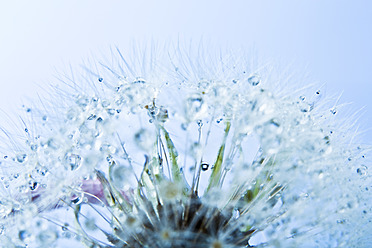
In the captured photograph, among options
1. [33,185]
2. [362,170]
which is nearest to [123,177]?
[33,185]

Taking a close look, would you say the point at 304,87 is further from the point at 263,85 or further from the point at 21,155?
the point at 21,155

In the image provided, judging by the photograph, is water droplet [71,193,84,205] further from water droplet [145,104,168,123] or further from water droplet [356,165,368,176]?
water droplet [356,165,368,176]

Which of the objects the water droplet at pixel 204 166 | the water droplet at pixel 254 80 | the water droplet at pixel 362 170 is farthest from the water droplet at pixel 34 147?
the water droplet at pixel 362 170

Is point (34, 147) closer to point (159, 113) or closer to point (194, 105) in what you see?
point (159, 113)

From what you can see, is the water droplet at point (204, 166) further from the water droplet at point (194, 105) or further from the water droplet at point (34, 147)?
the water droplet at point (34, 147)

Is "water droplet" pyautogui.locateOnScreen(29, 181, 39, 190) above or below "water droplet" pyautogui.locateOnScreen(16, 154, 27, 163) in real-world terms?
below

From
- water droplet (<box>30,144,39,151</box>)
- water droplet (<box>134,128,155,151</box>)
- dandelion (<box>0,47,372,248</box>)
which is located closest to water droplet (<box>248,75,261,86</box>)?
→ dandelion (<box>0,47,372,248</box>)

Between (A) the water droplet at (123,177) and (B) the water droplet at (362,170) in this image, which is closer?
(A) the water droplet at (123,177)

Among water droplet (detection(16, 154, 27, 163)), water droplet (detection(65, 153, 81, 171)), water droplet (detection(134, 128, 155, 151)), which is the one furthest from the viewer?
water droplet (detection(16, 154, 27, 163))

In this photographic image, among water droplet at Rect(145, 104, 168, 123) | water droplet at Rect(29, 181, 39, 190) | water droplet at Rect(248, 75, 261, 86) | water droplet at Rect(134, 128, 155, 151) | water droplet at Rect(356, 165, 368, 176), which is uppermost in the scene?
water droplet at Rect(248, 75, 261, 86)
